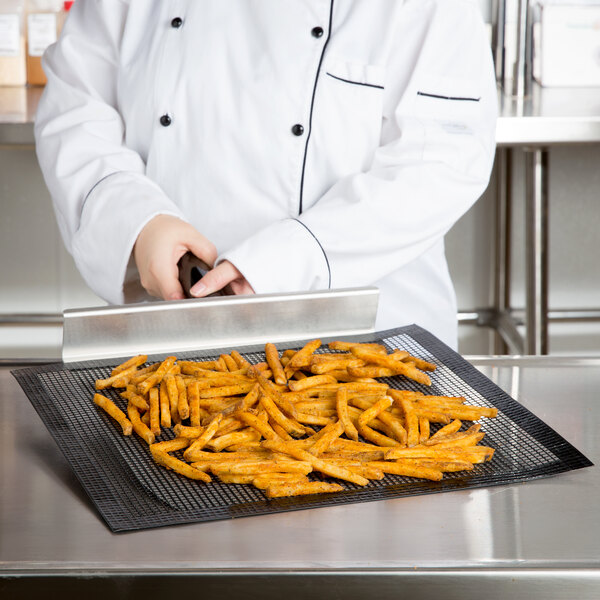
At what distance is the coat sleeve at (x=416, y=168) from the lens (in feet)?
4.02

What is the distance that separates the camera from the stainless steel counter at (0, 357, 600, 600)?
62 centimetres

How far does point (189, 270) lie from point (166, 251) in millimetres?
37

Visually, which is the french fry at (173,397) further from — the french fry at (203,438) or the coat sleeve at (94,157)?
the coat sleeve at (94,157)

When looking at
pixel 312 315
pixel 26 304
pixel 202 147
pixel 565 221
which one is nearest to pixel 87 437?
pixel 312 315

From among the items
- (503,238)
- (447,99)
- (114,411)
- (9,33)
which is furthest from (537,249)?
(114,411)

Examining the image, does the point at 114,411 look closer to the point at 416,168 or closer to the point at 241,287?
the point at 241,287

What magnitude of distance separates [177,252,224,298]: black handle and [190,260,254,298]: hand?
0.03 metres

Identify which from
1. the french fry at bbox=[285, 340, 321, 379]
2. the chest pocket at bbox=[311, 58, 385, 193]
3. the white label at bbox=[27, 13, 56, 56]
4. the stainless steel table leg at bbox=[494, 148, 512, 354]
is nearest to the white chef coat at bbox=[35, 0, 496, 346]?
the chest pocket at bbox=[311, 58, 385, 193]

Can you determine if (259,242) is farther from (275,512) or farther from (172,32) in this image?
(275,512)

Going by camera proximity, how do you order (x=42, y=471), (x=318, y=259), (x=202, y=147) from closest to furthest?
(x=42, y=471)
(x=318, y=259)
(x=202, y=147)

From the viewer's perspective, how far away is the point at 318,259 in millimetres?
1201

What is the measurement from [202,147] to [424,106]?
1.06 feet

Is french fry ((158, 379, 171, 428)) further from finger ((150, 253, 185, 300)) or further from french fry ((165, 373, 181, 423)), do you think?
finger ((150, 253, 185, 300))

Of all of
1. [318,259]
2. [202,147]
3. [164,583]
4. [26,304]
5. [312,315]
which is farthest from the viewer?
[26,304]
